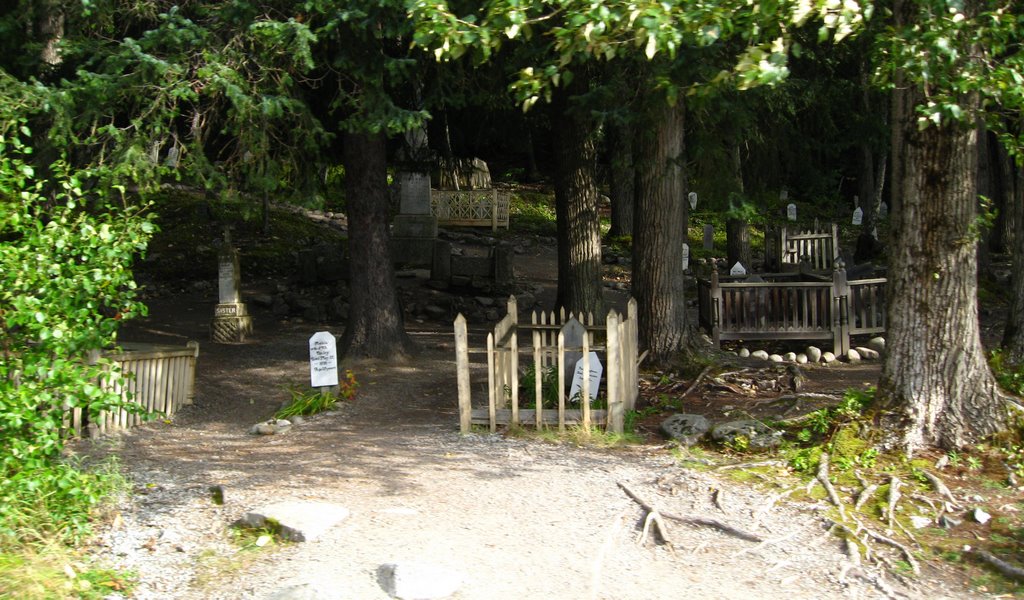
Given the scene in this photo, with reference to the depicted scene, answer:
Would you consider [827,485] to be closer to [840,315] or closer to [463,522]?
[463,522]

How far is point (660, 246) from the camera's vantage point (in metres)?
12.2

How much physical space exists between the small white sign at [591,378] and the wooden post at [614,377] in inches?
11.5

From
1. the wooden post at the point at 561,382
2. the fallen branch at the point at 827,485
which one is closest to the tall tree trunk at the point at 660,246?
the wooden post at the point at 561,382

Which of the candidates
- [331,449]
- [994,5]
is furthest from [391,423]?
[994,5]

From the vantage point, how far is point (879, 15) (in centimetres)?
855

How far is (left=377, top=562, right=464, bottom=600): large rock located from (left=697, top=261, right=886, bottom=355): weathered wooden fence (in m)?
9.26

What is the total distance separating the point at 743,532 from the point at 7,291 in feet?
17.0

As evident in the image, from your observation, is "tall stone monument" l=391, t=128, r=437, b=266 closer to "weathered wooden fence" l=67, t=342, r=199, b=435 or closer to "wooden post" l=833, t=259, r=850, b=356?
"wooden post" l=833, t=259, r=850, b=356

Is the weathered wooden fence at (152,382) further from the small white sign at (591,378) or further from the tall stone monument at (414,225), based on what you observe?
the tall stone monument at (414,225)

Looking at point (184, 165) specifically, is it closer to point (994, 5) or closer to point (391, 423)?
point (391, 423)

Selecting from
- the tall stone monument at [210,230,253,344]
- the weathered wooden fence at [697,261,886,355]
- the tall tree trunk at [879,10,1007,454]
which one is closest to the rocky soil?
the tall tree trunk at [879,10,1007,454]

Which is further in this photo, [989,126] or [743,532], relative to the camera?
[989,126]

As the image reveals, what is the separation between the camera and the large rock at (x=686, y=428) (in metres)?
8.95

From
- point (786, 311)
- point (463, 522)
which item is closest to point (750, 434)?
point (463, 522)
